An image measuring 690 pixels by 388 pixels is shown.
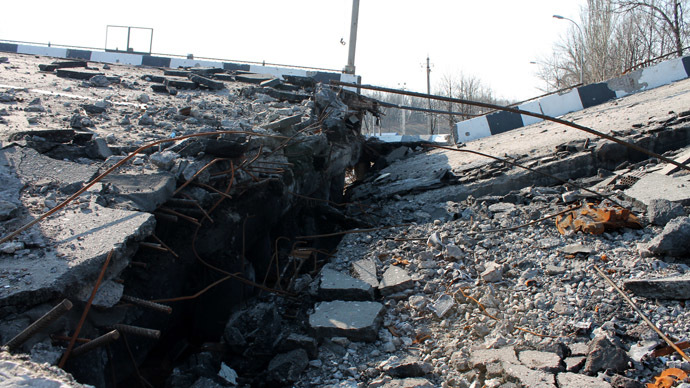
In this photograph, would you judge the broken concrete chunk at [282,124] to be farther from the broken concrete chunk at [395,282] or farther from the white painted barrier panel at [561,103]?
the white painted barrier panel at [561,103]

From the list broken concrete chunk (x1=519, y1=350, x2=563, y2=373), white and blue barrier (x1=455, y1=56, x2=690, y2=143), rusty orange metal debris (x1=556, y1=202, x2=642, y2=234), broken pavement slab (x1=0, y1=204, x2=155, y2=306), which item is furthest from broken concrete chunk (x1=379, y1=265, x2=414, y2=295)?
white and blue barrier (x1=455, y1=56, x2=690, y2=143)

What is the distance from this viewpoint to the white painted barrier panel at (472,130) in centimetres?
1097

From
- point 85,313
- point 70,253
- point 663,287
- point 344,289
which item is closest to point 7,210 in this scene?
point 70,253

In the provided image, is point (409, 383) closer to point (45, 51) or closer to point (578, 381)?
point (578, 381)

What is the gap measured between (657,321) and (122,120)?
4.43 metres

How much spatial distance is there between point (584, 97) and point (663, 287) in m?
8.71

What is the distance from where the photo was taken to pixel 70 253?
2.11m

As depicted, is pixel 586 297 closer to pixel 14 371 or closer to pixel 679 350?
pixel 679 350

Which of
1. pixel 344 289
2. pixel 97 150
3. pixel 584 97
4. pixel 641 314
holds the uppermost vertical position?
pixel 584 97

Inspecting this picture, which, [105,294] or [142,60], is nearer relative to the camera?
[105,294]

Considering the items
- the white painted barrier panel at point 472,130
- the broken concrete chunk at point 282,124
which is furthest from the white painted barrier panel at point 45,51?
the white painted barrier panel at point 472,130

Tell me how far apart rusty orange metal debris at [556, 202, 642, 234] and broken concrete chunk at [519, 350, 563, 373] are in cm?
165

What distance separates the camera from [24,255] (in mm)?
2064

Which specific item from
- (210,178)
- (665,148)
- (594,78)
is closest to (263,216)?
(210,178)
